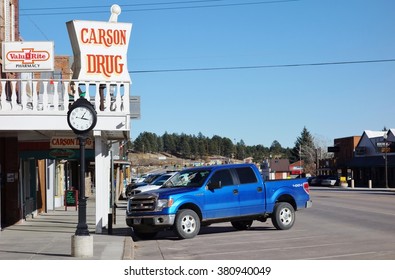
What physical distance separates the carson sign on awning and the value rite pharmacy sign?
31.6 inches

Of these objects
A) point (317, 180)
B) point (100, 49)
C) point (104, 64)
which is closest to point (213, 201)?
point (104, 64)

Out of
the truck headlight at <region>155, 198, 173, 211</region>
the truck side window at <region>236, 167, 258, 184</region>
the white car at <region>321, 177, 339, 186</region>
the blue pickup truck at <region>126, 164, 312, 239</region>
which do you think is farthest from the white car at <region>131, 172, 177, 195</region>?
the white car at <region>321, 177, 339, 186</region>

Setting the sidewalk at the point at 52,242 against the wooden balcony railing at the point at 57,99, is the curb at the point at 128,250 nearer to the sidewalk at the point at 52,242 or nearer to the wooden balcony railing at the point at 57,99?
the sidewalk at the point at 52,242

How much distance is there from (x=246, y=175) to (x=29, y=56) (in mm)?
7651

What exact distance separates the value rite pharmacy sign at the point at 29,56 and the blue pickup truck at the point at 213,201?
5.16 metres

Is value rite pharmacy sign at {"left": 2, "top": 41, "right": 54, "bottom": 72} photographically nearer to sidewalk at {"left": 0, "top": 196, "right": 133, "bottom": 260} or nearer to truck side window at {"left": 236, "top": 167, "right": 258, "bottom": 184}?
sidewalk at {"left": 0, "top": 196, "right": 133, "bottom": 260}

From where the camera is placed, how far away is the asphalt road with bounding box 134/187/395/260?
511 inches

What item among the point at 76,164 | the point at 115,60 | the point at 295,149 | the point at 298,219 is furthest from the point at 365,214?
the point at 295,149

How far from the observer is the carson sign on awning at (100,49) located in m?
18.6

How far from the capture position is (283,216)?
18484 mm

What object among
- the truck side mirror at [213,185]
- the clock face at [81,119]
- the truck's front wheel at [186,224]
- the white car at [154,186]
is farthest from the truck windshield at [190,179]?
the white car at [154,186]

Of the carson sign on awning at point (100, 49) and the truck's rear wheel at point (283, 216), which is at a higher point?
the carson sign on awning at point (100, 49)

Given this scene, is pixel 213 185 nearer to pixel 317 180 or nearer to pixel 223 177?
pixel 223 177
